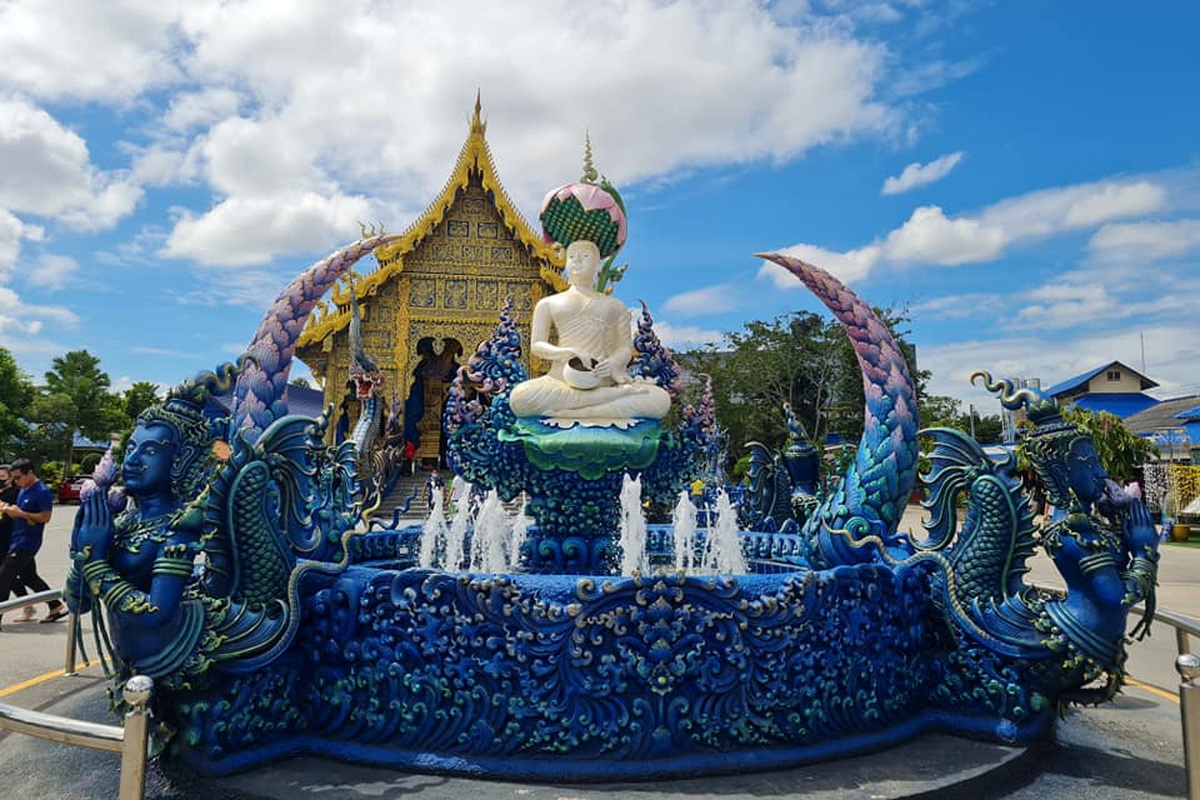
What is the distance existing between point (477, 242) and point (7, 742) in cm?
2242

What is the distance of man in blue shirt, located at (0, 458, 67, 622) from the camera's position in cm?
754

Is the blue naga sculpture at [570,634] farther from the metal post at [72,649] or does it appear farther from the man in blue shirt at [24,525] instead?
the man in blue shirt at [24,525]

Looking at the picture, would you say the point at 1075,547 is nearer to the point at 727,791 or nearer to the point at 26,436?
the point at 727,791

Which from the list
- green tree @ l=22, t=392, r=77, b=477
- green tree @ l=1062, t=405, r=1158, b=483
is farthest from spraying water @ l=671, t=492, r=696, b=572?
green tree @ l=22, t=392, r=77, b=477

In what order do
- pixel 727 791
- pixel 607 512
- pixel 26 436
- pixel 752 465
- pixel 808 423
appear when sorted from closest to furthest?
pixel 727 791 → pixel 607 512 → pixel 752 465 → pixel 808 423 → pixel 26 436

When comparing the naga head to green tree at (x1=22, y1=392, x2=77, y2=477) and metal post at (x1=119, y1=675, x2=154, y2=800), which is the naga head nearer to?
metal post at (x1=119, y1=675, x2=154, y2=800)

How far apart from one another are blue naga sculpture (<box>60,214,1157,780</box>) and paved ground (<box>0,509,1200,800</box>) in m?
0.11

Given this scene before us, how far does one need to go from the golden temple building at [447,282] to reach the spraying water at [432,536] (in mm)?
18554

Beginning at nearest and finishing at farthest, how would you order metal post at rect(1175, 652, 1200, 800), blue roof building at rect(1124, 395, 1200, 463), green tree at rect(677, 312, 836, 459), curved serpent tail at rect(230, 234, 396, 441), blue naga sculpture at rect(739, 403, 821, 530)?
1. metal post at rect(1175, 652, 1200, 800)
2. curved serpent tail at rect(230, 234, 396, 441)
3. blue naga sculpture at rect(739, 403, 821, 530)
4. blue roof building at rect(1124, 395, 1200, 463)
5. green tree at rect(677, 312, 836, 459)

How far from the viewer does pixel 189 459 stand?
393 cm

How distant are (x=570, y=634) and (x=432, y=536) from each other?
9.17ft

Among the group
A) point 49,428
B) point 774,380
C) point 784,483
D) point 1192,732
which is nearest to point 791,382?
point 774,380

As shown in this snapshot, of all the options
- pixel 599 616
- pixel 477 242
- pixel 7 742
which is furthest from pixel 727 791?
pixel 477 242

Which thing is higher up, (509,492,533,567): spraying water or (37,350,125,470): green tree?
(37,350,125,470): green tree
